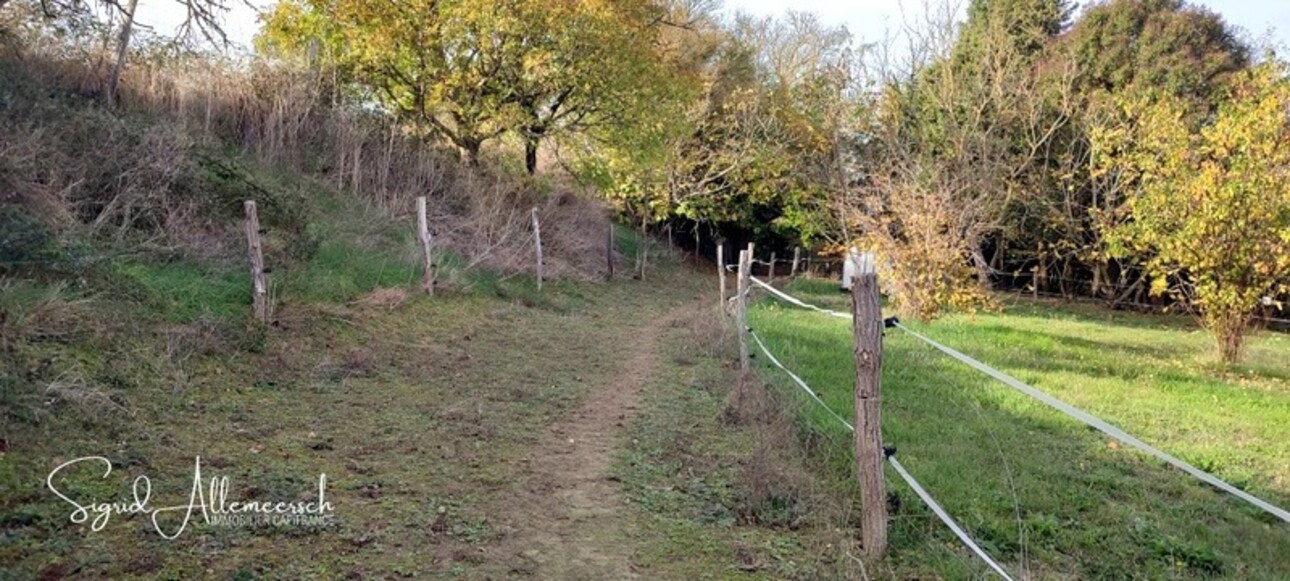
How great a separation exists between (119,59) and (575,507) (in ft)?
31.9

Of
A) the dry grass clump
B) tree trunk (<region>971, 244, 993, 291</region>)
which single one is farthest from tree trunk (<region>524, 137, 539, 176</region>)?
the dry grass clump

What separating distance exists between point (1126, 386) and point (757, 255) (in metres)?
20.7

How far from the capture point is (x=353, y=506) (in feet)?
12.3

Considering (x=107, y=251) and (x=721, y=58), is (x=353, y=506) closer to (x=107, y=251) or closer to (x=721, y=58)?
(x=107, y=251)

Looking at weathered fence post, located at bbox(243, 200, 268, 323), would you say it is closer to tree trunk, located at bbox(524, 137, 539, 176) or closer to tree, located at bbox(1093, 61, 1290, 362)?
tree trunk, located at bbox(524, 137, 539, 176)

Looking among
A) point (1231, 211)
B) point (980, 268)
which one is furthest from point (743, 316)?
point (980, 268)

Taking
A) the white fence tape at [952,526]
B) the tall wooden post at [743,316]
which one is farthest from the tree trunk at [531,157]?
the white fence tape at [952,526]

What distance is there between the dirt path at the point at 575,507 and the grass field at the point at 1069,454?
54.3 inches

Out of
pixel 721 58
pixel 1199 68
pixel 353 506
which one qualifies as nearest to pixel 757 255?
pixel 721 58

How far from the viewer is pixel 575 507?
13.3 feet

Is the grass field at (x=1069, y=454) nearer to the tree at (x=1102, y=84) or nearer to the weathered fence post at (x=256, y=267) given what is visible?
the weathered fence post at (x=256, y=267)

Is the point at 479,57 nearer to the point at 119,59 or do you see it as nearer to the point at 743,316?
the point at 119,59

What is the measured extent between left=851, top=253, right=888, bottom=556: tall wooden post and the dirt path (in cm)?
118

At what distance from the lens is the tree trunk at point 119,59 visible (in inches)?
376
